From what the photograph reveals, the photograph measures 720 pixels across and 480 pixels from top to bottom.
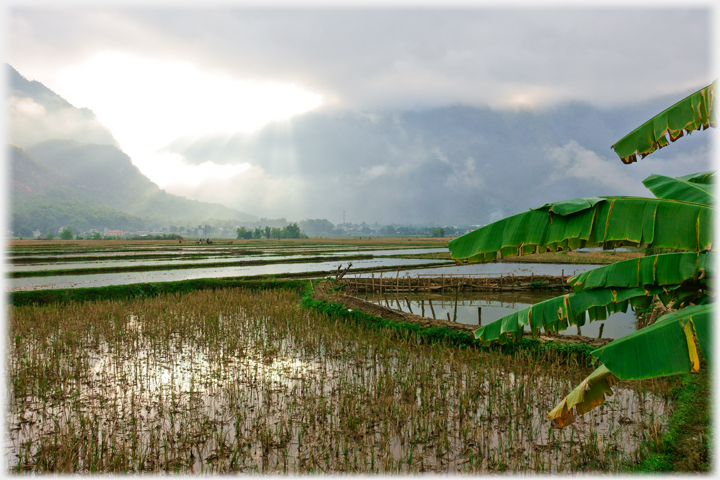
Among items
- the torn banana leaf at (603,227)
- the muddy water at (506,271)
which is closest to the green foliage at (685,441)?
the torn banana leaf at (603,227)

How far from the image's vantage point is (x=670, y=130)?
384cm

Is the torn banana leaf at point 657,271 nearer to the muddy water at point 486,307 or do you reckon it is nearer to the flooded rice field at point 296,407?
the flooded rice field at point 296,407

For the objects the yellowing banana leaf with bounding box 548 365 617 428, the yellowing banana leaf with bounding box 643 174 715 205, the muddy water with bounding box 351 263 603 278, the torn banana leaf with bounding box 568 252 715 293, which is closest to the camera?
the torn banana leaf with bounding box 568 252 715 293

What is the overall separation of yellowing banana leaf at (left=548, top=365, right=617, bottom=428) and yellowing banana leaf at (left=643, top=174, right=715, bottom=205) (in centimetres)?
186

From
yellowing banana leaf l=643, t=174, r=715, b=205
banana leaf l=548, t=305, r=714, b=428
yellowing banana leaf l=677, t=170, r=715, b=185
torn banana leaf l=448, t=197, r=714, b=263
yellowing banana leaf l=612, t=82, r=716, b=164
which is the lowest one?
banana leaf l=548, t=305, r=714, b=428

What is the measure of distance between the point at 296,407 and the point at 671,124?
583cm

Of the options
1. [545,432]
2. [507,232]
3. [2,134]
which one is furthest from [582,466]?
[2,134]

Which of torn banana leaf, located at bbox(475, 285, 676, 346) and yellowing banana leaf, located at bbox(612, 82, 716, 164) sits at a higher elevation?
yellowing banana leaf, located at bbox(612, 82, 716, 164)

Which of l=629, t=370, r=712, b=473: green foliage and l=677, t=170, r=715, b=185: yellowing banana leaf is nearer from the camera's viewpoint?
l=629, t=370, r=712, b=473: green foliage

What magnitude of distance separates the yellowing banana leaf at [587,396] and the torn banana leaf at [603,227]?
1105 millimetres

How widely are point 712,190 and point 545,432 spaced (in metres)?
3.45

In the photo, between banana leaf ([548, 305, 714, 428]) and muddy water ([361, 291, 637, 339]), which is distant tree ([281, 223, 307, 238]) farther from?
banana leaf ([548, 305, 714, 428])

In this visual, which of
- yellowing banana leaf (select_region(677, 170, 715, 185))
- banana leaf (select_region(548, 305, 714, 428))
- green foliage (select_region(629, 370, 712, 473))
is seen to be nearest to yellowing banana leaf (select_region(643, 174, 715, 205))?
yellowing banana leaf (select_region(677, 170, 715, 185))

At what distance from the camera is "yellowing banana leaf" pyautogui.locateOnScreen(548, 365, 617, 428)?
312cm
